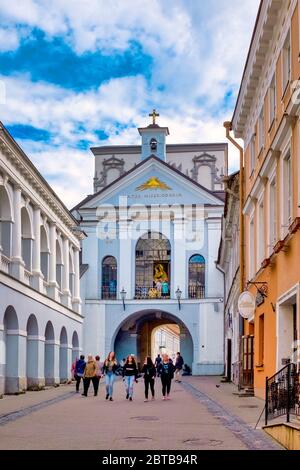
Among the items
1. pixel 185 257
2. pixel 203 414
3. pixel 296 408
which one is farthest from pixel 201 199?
pixel 296 408

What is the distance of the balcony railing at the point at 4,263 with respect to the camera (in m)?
27.6

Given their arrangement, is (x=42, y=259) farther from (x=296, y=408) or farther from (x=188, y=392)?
(x=296, y=408)

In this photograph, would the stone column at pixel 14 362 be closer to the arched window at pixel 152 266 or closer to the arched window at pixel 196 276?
the arched window at pixel 152 266

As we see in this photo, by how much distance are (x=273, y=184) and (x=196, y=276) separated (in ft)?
106

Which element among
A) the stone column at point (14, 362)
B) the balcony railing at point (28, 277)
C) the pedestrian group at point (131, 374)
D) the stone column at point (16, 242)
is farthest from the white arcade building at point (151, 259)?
the pedestrian group at point (131, 374)

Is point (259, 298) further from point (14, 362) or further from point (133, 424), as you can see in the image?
point (14, 362)

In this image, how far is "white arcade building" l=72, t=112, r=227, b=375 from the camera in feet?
171

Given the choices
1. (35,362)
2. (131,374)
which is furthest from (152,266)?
(131,374)

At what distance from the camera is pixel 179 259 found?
173 feet

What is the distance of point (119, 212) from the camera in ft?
175

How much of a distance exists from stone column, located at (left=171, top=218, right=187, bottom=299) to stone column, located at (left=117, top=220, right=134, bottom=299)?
9.04 ft

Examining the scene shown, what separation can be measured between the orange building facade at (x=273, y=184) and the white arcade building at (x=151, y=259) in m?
25.6

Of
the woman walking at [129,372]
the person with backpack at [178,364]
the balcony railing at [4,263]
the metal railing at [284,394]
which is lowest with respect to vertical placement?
the person with backpack at [178,364]

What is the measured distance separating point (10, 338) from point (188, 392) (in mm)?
6714
